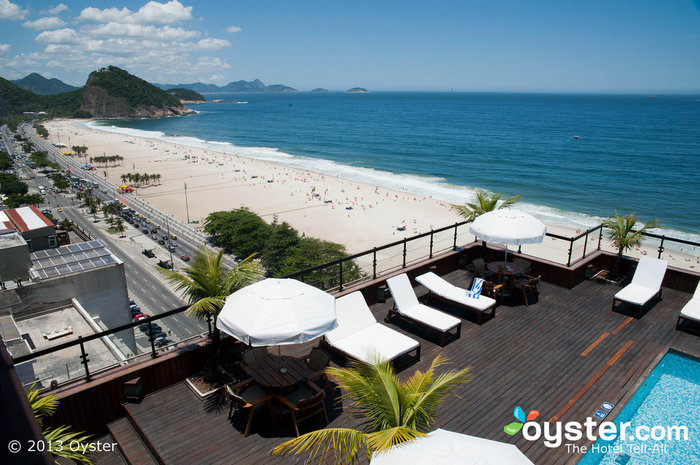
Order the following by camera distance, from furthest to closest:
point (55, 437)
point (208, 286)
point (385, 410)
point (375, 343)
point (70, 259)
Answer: point (70, 259) < point (375, 343) < point (208, 286) < point (55, 437) < point (385, 410)

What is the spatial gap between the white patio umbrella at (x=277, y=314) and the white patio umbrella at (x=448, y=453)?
2.16 metres

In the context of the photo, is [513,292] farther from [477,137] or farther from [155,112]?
[155,112]

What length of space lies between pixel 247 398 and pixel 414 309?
13.2 feet

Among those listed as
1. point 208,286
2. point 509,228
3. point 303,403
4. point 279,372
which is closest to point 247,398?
point 279,372

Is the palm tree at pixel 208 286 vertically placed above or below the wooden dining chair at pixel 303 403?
above

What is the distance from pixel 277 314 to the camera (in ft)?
18.7

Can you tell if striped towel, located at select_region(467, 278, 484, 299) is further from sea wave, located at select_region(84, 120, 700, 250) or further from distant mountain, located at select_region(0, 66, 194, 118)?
distant mountain, located at select_region(0, 66, 194, 118)

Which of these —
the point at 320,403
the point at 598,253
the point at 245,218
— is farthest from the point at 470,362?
the point at 245,218

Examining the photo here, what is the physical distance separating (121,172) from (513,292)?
68482 mm

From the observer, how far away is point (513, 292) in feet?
33.3

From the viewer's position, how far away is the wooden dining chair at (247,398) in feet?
18.9

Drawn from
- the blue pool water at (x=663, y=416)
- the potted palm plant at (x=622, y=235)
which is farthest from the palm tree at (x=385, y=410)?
the potted palm plant at (x=622, y=235)

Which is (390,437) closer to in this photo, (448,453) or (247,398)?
(448,453)

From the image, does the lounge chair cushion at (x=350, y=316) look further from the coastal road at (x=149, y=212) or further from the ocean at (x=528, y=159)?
the ocean at (x=528, y=159)
